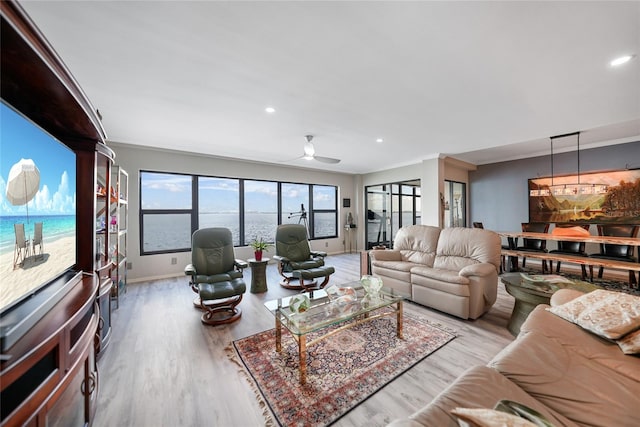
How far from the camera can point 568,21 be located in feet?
5.48

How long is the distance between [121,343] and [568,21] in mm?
4528

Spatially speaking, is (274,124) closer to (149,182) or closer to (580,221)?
(149,182)

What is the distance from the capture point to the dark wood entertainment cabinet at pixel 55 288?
0.85 m

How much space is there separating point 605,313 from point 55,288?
3375 millimetres

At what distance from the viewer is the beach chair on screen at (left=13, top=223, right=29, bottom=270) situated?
1.15 metres

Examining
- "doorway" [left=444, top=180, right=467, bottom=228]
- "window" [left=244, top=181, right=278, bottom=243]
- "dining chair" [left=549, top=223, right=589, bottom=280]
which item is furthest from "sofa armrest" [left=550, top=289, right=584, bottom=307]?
"window" [left=244, top=181, right=278, bottom=243]

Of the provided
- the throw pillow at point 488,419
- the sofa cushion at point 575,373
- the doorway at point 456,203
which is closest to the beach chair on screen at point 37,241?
the throw pillow at point 488,419

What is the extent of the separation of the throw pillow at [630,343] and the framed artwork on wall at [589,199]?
4.25m

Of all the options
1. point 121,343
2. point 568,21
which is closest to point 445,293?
point 568,21

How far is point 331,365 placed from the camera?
2.03 m

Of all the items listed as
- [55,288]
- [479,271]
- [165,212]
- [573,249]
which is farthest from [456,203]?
[55,288]

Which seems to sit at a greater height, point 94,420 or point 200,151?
point 200,151

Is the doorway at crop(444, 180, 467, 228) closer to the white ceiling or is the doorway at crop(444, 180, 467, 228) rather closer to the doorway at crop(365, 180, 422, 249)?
the doorway at crop(365, 180, 422, 249)

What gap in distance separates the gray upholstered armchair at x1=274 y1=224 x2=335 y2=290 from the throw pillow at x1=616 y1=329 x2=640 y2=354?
2918 millimetres
